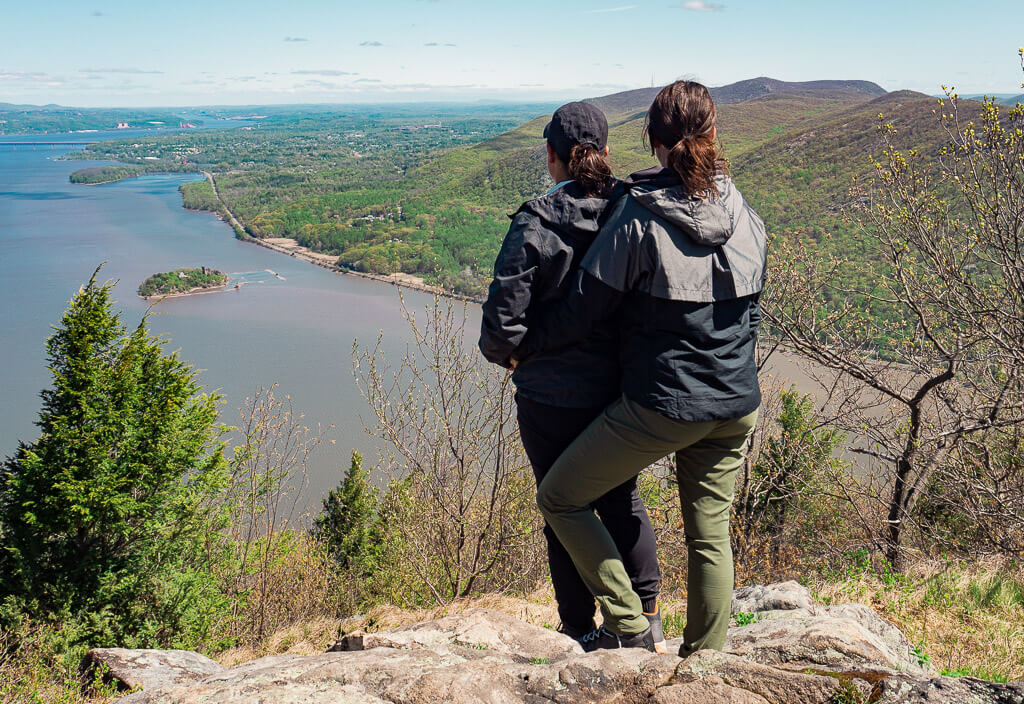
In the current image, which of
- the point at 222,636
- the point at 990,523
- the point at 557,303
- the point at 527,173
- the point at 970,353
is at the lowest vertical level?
the point at 222,636

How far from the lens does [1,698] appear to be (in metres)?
3.39

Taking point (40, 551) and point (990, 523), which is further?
point (40, 551)

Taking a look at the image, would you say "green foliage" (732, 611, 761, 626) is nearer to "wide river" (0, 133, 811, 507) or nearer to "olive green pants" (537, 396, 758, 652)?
"olive green pants" (537, 396, 758, 652)

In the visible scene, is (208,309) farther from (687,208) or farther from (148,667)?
(687,208)

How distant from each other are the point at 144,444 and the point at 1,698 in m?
8.38

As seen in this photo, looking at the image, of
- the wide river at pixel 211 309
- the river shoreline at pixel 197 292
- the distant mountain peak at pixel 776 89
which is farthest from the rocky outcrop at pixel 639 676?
the distant mountain peak at pixel 776 89

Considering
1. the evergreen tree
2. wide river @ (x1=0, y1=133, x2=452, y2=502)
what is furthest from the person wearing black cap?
the evergreen tree

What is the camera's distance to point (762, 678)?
152cm

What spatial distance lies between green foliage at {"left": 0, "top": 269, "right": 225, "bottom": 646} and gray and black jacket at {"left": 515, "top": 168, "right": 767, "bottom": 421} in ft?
34.9

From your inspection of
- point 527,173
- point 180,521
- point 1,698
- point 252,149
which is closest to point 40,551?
point 180,521

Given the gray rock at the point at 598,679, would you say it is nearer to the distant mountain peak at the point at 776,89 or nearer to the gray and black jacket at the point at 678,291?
the gray and black jacket at the point at 678,291

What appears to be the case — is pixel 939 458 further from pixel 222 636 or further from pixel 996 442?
Result: pixel 222 636

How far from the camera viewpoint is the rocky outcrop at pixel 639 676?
57.1 inches

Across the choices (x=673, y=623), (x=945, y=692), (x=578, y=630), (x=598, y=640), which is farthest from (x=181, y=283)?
(x=945, y=692)
